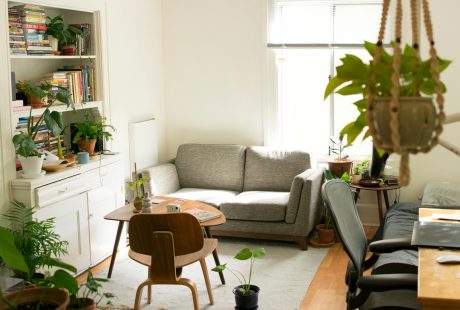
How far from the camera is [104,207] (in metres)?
5.46

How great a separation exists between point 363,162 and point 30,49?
3.09 metres

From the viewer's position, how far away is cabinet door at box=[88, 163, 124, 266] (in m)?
5.31

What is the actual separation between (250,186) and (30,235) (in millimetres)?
2586

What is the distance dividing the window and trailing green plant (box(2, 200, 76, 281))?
2.78 m

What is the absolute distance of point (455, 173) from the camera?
6102mm

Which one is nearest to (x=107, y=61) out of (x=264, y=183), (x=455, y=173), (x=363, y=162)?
(x=264, y=183)

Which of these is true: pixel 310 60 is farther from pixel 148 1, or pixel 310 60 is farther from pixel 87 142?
pixel 87 142

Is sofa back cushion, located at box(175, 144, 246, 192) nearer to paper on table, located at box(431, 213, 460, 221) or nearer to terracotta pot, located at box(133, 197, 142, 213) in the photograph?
terracotta pot, located at box(133, 197, 142, 213)

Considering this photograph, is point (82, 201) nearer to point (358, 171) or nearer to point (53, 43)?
point (53, 43)

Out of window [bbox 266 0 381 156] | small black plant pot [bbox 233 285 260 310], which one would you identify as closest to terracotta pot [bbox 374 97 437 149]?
small black plant pot [bbox 233 285 260 310]

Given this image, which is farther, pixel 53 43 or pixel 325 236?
pixel 325 236

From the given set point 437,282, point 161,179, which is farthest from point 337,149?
point 437,282

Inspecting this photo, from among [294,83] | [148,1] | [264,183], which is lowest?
[264,183]

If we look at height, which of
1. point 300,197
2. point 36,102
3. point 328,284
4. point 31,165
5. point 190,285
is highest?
point 36,102
